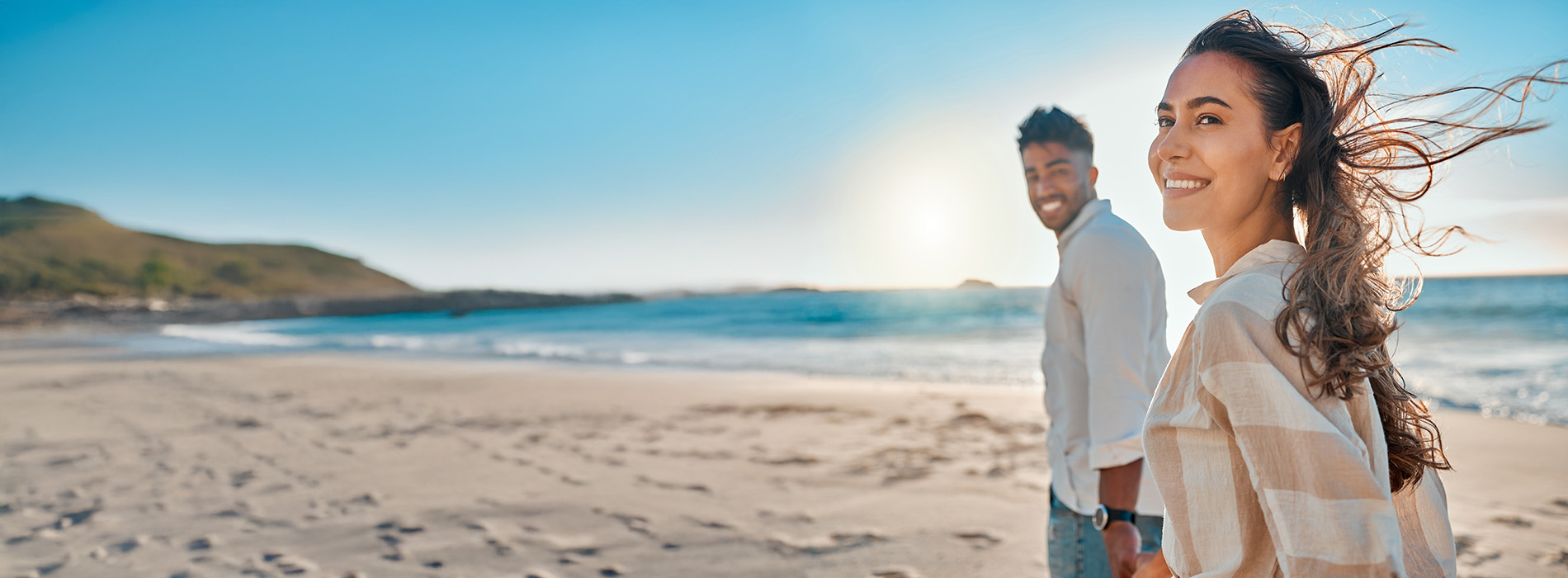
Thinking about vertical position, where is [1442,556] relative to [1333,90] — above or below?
below

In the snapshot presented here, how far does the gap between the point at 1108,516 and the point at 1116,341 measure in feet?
1.35

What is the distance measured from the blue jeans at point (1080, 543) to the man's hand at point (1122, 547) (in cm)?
13

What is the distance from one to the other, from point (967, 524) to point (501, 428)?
4.93m

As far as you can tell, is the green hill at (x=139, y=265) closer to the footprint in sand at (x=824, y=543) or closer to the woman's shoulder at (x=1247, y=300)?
the footprint in sand at (x=824, y=543)

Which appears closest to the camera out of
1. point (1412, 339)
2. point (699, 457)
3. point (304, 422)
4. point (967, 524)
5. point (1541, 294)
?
point (967, 524)

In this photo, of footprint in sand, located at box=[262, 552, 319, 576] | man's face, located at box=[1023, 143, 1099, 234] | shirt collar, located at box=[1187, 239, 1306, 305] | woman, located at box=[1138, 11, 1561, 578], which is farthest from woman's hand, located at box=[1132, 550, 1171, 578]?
footprint in sand, located at box=[262, 552, 319, 576]

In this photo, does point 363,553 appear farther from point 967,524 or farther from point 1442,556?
point 1442,556

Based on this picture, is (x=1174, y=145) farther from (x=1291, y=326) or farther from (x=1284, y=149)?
(x=1291, y=326)

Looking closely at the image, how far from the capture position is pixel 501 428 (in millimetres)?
7398

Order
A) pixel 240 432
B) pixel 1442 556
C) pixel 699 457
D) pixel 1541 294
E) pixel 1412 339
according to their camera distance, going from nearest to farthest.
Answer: pixel 1442 556 → pixel 699 457 → pixel 240 432 → pixel 1412 339 → pixel 1541 294

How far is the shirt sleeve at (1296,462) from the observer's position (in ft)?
2.63

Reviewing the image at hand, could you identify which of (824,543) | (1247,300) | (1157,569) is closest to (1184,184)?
(1247,300)

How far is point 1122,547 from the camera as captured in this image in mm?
1693

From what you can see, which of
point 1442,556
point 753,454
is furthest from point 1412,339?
point 1442,556
